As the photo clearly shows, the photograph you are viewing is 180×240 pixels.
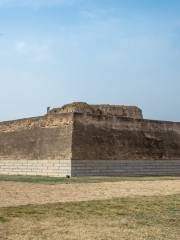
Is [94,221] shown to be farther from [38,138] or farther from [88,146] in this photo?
[38,138]

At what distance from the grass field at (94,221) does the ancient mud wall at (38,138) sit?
11.7m

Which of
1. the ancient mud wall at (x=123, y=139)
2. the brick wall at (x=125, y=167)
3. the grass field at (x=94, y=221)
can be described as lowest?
the grass field at (x=94, y=221)

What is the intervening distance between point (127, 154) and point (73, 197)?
12299mm

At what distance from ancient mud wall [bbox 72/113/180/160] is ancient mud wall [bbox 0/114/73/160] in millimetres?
606

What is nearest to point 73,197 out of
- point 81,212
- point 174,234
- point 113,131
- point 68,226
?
point 81,212

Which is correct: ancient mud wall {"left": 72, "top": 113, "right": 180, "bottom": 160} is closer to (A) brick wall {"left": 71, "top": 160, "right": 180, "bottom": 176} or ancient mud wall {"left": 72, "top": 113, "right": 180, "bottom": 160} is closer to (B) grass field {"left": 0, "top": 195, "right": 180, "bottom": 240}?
(A) brick wall {"left": 71, "top": 160, "right": 180, "bottom": 176}

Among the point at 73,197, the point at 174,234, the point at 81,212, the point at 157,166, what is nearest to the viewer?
the point at 174,234

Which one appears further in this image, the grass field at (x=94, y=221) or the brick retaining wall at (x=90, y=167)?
the brick retaining wall at (x=90, y=167)

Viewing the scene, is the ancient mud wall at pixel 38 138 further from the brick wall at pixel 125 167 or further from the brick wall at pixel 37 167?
the brick wall at pixel 125 167

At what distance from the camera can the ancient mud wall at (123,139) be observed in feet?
69.2

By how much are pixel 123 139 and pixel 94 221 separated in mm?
15764

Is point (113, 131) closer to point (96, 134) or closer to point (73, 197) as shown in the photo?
point (96, 134)

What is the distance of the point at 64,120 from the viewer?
21.5 m

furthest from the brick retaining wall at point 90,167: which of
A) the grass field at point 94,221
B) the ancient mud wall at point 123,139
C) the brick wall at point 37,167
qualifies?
the grass field at point 94,221
